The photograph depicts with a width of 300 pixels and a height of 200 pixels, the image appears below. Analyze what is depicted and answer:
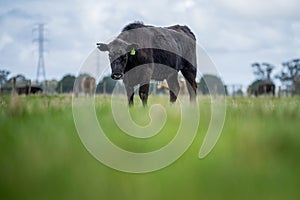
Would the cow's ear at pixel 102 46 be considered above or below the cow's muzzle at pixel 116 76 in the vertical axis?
above

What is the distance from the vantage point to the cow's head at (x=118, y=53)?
767 centimetres

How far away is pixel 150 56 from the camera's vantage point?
9.25m

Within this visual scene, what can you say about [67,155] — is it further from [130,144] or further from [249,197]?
[249,197]

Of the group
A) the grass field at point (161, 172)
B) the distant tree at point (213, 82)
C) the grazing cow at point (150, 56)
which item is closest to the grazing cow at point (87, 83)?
the distant tree at point (213, 82)

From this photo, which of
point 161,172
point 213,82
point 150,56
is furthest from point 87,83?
point 161,172

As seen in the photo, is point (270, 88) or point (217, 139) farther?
point (270, 88)

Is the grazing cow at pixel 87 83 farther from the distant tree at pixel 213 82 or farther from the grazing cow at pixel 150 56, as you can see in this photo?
the grazing cow at pixel 150 56

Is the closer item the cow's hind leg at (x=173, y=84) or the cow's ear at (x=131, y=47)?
the cow's ear at (x=131, y=47)

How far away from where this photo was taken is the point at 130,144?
5.89 ft

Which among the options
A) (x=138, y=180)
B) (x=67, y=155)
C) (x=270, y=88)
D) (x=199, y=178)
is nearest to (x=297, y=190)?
(x=199, y=178)

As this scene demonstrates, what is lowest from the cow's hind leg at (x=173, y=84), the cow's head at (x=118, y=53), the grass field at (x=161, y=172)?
the grass field at (x=161, y=172)

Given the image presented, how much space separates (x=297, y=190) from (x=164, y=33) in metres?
9.55

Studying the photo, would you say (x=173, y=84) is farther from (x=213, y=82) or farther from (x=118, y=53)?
(x=213, y=82)

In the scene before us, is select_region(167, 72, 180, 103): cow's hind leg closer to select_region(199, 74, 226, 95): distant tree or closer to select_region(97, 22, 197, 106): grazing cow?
select_region(97, 22, 197, 106): grazing cow
